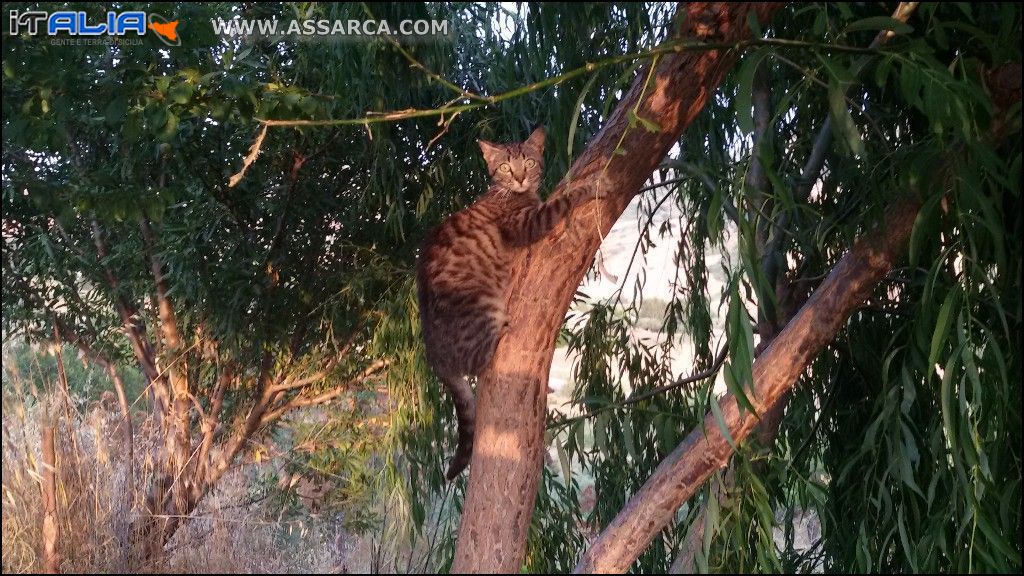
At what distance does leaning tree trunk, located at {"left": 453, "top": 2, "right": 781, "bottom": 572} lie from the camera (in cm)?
178

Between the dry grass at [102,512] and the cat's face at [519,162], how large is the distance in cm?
128

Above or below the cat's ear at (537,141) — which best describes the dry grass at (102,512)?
below

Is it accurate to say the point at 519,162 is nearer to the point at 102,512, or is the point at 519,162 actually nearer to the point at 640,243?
the point at 640,243

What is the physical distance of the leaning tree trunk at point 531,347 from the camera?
1781 mm

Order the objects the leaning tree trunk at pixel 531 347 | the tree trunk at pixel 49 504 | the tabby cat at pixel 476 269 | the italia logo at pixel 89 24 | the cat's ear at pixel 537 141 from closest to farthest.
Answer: the leaning tree trunk at pixel 531 347 → the italia logo at pixel 89 24 → the tabby cat at pixel 476 269 → the tree trunk at pixel 49 504 → the cat's ear at pixel 537 141

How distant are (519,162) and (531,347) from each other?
827mm

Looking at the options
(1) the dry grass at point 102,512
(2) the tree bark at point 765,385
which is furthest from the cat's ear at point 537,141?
(1) the dry grass at point 102,512

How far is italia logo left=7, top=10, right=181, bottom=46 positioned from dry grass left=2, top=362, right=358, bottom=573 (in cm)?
105

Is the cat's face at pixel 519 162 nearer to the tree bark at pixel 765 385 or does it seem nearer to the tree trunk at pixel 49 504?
the tree bark at pixel 765 385

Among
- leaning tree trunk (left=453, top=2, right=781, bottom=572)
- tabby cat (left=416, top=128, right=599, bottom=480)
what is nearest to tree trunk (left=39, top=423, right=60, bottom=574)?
tabby cat (left=416, top=128, right=599, bottom=480)

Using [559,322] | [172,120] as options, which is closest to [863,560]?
[559,322]

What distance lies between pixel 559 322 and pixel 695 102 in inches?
18.4

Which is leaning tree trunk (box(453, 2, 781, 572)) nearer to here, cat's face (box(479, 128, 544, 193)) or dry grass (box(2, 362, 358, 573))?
cat's face (box(479, 128, 544, 193))

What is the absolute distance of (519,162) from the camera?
2523 millimetres
